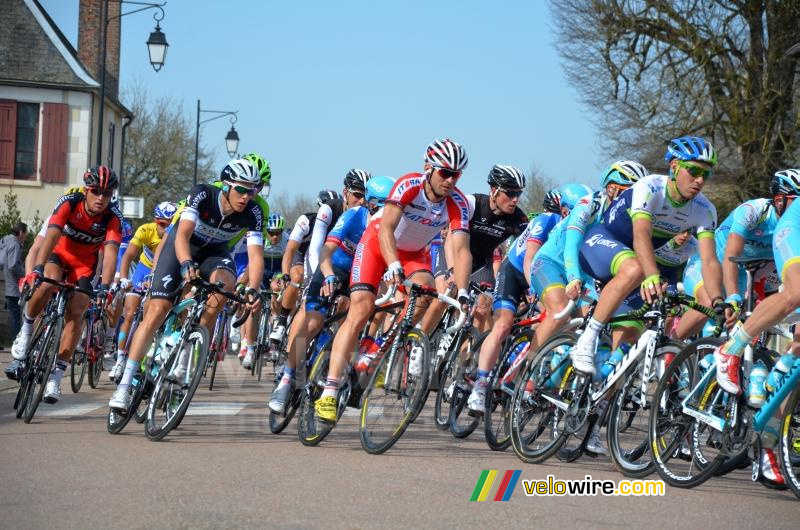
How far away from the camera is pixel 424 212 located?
934 centimetres

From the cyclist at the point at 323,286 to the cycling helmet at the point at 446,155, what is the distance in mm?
1088

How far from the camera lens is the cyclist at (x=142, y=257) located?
45.4 ft

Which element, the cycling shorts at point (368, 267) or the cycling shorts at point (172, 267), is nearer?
the cycling shorts at point (368, 267)

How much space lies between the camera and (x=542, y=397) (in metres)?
8.38

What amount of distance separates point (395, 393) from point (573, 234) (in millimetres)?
1687

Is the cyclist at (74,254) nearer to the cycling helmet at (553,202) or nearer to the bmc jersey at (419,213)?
the bmc jersey at (419,213)

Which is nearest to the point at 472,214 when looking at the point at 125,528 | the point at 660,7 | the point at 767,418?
the point at 767,418

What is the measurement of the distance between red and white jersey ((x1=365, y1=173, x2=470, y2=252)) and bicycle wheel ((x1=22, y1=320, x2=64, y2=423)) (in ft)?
9.38

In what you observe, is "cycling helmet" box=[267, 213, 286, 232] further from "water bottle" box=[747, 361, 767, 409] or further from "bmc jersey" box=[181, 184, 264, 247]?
"water bottle" box=[747, 361, 767, 409]

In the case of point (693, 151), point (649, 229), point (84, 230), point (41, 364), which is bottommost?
point (41, 364)

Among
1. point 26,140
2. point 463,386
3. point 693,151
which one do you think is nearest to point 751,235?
point 693,151

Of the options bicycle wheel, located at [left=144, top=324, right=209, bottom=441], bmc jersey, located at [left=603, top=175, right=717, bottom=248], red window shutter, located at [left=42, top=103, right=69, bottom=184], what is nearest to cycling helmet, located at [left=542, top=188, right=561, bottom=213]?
bmc jersey, located at [left=603, top=175, right=717, bottom=248]

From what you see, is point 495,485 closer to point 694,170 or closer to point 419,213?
point 694,170

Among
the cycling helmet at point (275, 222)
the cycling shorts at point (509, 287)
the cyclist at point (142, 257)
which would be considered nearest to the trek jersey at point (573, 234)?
the cycling shorts at point (509, 287)
